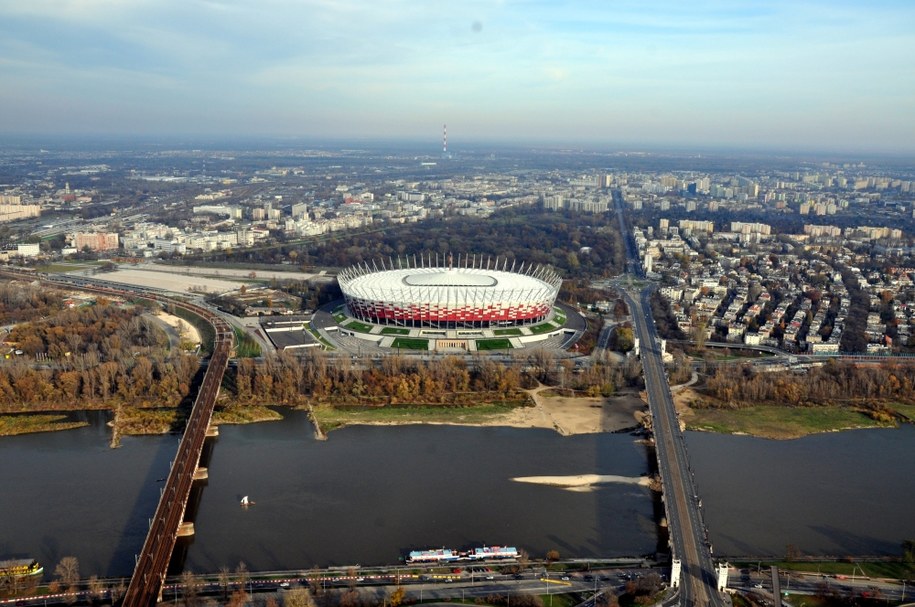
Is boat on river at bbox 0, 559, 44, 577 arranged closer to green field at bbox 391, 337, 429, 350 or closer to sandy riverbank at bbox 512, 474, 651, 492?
sandy riverbank at bbox 512, 474, 651, 492

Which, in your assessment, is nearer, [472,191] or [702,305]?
[702,305]

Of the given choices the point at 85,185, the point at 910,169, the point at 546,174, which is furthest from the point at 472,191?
the point at 910,169

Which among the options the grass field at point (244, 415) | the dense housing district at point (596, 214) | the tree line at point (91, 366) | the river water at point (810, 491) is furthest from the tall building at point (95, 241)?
the river water at point (810, 491)

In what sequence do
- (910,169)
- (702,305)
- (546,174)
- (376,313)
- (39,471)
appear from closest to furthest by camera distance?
(39,471) → (376,313) → (702,305) → (546,174) → (910,169)

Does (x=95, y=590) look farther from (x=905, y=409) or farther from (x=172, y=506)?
(x=905, y=409)

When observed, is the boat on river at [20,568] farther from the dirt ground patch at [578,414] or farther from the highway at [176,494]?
the dirt ground patch at [578,414]

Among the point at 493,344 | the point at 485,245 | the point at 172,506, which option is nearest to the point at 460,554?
the point at 172,506

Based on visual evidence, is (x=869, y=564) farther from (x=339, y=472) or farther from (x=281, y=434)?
(x=281, y=434)
